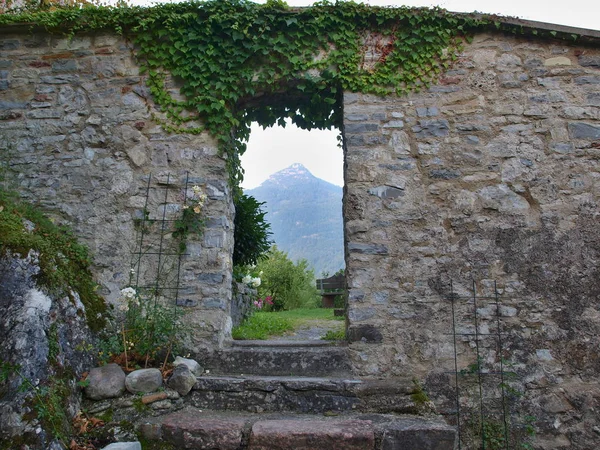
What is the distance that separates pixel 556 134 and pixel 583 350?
1.85 metres

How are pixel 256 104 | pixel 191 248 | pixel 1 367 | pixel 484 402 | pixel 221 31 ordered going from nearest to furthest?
pixel 1 367, pixel 484 402, pixel 191 248, pixel 221 31, pixel 256 104

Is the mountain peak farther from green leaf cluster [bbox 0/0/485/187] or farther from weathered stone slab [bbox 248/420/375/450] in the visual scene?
weathered stone slab [bbox 248/420/375/450]

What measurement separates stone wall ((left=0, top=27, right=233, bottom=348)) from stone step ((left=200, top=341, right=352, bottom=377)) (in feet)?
0.56

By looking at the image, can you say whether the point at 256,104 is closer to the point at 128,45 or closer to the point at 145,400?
the point at 128,45

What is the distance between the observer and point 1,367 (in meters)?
2.65

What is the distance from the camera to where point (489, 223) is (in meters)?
3.82

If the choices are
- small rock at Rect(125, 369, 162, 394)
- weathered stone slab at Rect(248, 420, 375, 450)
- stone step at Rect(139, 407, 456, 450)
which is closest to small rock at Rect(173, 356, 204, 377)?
small rock at Rect(125, 369, 162, 394)

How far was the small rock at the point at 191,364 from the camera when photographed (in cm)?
348

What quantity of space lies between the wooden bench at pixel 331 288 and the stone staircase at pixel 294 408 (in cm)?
637

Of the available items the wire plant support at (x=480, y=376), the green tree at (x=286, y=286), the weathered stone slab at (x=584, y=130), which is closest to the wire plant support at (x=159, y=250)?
the wire plant support at (x=480, y=376)

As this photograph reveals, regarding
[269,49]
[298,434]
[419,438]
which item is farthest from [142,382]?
[269,49]

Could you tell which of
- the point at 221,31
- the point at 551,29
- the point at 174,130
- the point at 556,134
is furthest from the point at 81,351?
the point at 551,29

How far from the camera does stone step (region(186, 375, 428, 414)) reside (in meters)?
3.26

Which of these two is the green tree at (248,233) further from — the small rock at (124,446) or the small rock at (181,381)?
the small rock at (124,446)
